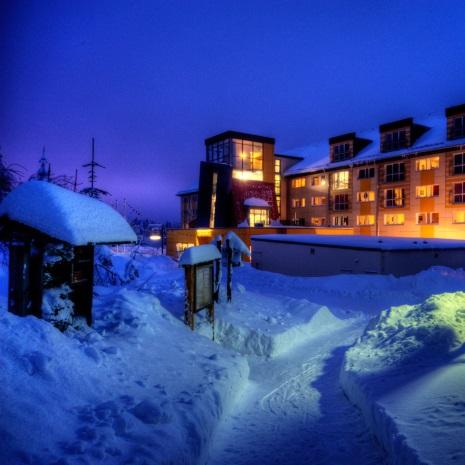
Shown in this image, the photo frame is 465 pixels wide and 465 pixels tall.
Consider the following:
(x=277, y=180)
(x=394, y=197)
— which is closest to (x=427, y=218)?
(x=394, y=197)

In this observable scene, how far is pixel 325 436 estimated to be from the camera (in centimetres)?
551

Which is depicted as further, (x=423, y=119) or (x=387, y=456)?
(x=423, y=119)

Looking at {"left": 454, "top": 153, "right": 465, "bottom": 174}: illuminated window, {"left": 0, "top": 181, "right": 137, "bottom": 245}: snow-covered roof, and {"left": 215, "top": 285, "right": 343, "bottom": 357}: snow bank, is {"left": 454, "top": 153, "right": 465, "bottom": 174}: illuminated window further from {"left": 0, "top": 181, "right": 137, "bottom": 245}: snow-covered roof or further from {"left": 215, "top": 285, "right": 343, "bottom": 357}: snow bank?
{"left": 0, "top": 181, "right": 137, "bottom": 245}: snow-covered roof

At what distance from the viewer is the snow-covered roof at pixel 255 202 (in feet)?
119

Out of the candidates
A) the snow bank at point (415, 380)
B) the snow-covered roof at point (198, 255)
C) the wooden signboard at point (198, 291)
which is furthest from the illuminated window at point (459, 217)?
the wooden signboard at point (198, 291)

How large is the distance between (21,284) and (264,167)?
3496 centimetres

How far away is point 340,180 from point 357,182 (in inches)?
85.1

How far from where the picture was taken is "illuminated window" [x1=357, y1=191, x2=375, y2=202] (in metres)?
36.8

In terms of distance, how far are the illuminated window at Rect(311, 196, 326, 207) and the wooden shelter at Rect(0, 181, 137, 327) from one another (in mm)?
36189

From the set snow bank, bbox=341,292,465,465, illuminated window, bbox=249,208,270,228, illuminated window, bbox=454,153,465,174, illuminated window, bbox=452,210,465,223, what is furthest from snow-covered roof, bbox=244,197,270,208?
snow bank, bbox=341,292,465,465

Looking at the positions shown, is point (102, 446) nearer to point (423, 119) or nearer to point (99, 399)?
point (99, 399)

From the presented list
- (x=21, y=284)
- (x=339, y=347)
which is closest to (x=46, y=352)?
(x=21, y=284)

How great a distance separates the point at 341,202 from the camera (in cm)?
3956

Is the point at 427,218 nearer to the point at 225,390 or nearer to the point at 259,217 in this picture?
the point at 259,217
